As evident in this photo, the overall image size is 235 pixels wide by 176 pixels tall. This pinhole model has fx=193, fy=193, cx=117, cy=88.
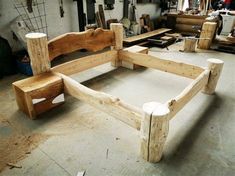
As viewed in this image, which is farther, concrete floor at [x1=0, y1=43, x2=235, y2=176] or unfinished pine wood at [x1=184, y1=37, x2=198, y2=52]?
unfinished pine wood at [x1=184, y1=37, x2=198, y2=52]

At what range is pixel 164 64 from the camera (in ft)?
9.72

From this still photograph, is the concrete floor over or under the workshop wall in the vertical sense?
under

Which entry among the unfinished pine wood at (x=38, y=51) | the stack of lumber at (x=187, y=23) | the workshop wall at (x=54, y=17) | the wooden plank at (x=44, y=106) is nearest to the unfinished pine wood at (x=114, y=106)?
the wooden plank at (x=44, y=106)

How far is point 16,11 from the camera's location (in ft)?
11.4

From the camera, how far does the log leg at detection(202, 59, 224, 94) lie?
252 cm

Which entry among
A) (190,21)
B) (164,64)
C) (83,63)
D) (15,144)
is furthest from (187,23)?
(15,144)

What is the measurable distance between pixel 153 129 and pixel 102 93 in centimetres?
63

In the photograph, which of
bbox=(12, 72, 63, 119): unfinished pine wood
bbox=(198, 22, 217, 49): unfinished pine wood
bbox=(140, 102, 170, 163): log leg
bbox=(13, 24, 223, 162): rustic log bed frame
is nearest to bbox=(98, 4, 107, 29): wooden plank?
bbox=(13, 24, 223, 162): rustic log bed frame

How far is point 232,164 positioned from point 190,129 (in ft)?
1.66

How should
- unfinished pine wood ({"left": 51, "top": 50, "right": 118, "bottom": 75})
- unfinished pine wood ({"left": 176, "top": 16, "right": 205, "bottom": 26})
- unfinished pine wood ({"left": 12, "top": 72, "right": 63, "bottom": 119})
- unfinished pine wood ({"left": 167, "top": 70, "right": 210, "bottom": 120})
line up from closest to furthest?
unfinished pine wood ({"left": 167, "top": 70, "right": 210, "bottom": 120}), unfinished pine wood ({"left": 12, "top": 72, "right": 63, "bottom": 119}), unfinished pine wood ({"left": 51, "top": 50, "right": 118, "bottom": 75}), unfinished pine wood ({"left": 176, "top": 16, "right": 205, "bottom": 26})

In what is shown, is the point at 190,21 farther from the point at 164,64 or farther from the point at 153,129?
the point at 153,129

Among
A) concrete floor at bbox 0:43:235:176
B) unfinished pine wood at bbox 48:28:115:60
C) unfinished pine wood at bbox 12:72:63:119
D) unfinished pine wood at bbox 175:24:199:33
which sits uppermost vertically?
unfinished pine wood at bbox 48:28:115:60

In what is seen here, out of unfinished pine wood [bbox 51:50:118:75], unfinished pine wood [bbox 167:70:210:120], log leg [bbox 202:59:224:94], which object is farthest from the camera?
unfinished pine wood [bbox 51:50:118:75]

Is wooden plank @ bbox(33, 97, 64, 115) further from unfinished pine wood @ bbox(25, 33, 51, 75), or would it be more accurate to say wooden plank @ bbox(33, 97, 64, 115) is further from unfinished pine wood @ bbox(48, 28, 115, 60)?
unfinished pine wood @ bbox(48, 28, 115, 60)
